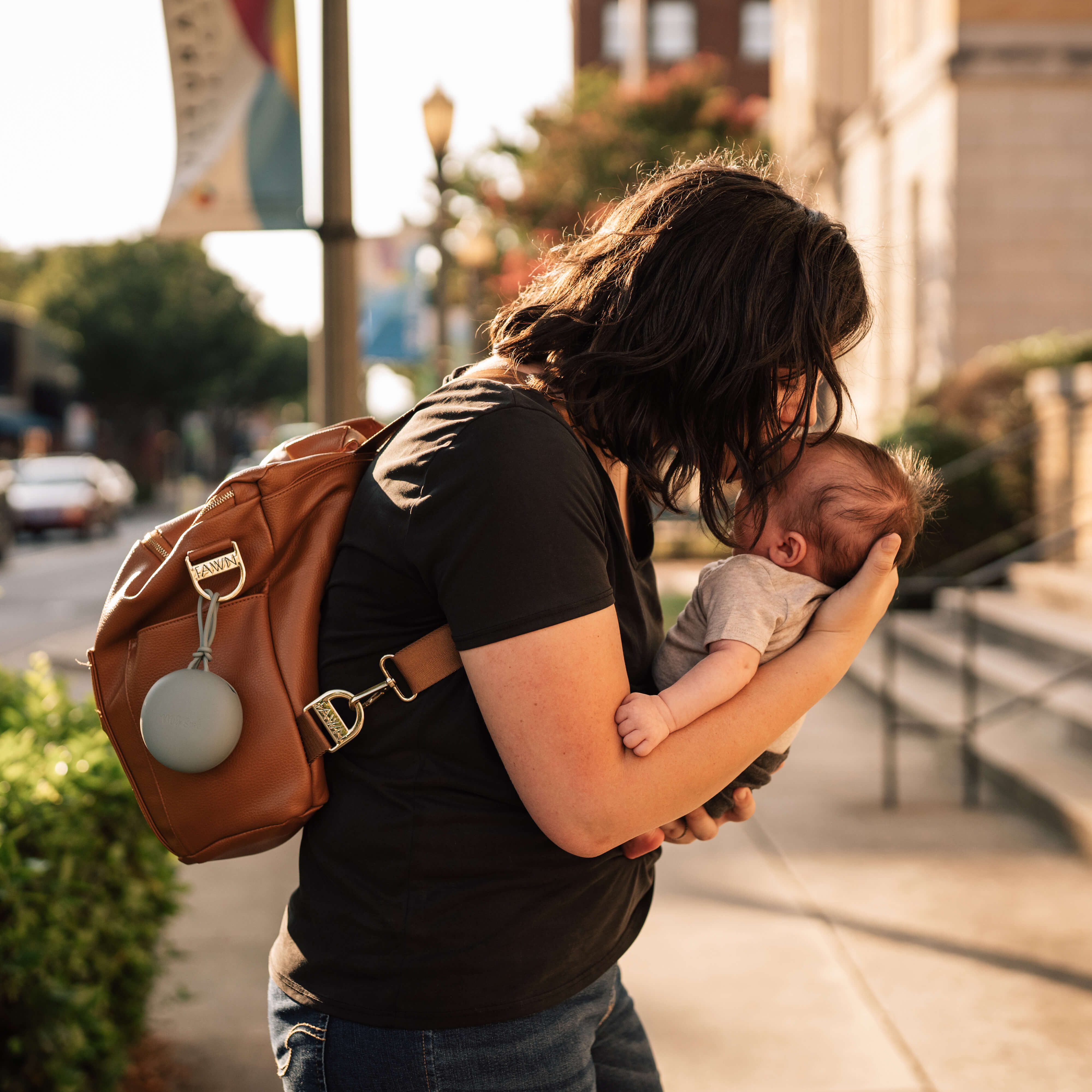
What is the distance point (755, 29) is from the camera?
4475 centimetres

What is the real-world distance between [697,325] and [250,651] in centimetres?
68

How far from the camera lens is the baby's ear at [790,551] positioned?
6.03ft

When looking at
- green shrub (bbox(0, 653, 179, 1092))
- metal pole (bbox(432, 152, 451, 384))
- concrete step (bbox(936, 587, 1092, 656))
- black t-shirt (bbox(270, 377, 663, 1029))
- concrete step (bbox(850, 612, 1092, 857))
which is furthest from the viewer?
metal pole (bbox(432, 152, 451, 384))

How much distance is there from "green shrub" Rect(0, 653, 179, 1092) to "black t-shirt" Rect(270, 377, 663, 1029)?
1.23m

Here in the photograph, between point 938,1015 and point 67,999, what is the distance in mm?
2627

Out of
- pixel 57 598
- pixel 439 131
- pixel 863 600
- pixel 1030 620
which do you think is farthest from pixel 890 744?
pixel 57 598

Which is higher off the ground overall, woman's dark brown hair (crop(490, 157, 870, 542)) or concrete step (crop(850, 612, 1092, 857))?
woman's dark brown hair (crop(490, 157, 870, 542))

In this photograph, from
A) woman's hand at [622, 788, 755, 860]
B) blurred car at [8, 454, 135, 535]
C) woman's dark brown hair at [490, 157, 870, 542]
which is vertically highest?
woman's dark brown hair at [490, 157, 870, 542]

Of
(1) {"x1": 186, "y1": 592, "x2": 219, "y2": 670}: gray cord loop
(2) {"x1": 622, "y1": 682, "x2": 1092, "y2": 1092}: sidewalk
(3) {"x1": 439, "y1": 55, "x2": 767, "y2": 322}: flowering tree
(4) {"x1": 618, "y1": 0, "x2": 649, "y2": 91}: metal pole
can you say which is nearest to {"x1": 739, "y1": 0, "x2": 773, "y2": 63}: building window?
(4) {"x1": 618, "y1": 0, "x2": 649, "y2": 91}: metal pole

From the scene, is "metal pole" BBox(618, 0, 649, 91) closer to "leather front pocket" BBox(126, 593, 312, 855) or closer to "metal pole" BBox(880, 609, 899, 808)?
"metal pole" BBox(880, 609, 899, 808)

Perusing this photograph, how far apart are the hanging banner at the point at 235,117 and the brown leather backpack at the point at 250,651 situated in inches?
95.8

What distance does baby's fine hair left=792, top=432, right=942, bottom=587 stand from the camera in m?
1.82

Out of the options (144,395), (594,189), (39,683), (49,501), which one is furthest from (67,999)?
(144,395)

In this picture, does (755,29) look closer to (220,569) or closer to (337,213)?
(337,213)
